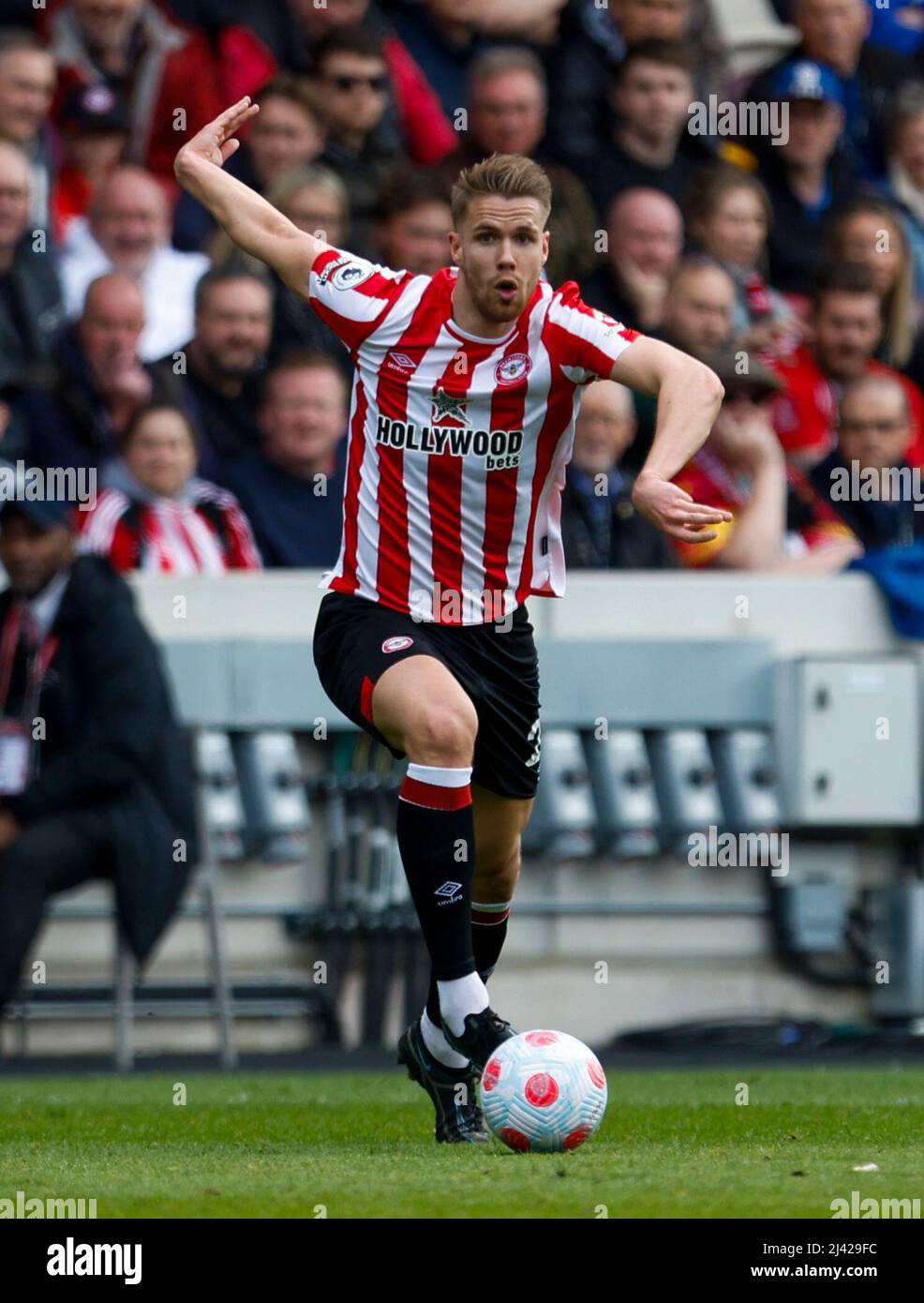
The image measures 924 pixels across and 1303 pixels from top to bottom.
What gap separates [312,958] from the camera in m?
12.2

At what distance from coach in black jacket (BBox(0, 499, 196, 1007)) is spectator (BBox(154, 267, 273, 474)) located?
1.10 m

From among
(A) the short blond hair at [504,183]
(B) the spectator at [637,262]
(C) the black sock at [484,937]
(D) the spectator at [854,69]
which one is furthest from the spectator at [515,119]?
(A) the short blond hair at [504,183]

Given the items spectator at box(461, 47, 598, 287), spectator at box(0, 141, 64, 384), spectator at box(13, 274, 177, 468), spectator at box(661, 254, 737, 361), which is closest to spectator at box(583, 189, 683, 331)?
spectator at box(461, 47, 598, 287)

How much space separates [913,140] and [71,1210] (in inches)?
460

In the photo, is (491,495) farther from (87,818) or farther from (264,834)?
(264,834)

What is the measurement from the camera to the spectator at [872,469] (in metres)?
13.3

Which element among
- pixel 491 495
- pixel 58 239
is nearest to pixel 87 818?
pixel 58 239

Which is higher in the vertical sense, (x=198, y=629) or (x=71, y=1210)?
(x=198, y=629)

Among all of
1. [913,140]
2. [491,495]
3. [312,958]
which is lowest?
[312,958]

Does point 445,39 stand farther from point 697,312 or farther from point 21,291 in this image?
point 21,291

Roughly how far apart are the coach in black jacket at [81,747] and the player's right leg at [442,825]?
14.5ft

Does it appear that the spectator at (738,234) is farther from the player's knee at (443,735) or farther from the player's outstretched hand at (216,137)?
the player's knee at (443,735)

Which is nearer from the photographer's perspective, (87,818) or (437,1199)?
(437,1199)
